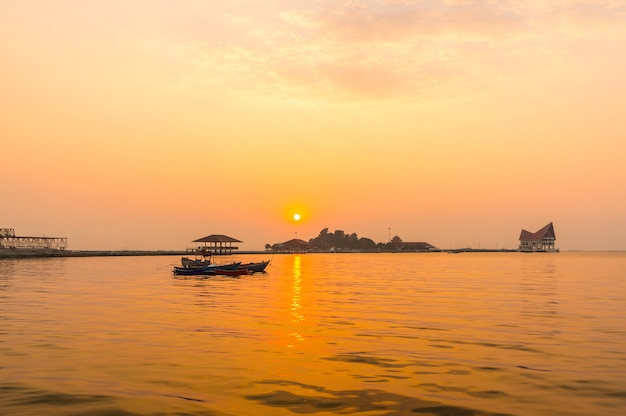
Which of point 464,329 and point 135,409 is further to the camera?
point 464,329

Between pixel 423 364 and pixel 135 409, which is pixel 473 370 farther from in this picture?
pixel 135 409

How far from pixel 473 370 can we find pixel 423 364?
147 cm

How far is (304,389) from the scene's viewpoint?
13133mm

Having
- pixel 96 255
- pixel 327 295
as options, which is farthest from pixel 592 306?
pixel 96 255

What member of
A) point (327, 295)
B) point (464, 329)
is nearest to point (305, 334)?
point (464, 329)

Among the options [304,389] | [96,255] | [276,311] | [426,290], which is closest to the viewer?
[304,389]

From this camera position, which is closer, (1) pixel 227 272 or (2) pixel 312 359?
(2) pixel 312 359

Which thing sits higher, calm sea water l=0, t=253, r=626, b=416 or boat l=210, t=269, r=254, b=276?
boat l=210, t=269, r=254, b=276

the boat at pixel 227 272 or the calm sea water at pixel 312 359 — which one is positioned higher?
the boat at pixel 227 272

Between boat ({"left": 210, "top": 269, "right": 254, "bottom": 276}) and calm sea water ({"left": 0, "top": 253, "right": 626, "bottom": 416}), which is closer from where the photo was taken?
calm sea water ({"left": 0, "top": 253, "right": 626, "bottom": 416})

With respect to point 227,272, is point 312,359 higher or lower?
lower

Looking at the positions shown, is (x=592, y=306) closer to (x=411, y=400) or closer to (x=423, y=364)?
(x=423, y=364)

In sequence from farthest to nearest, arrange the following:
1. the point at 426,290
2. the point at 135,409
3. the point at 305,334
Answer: the point at 426,290
the point at 305,334
the point at 135,409

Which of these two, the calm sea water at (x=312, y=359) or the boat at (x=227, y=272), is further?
the boat at (x=227, y=272)
